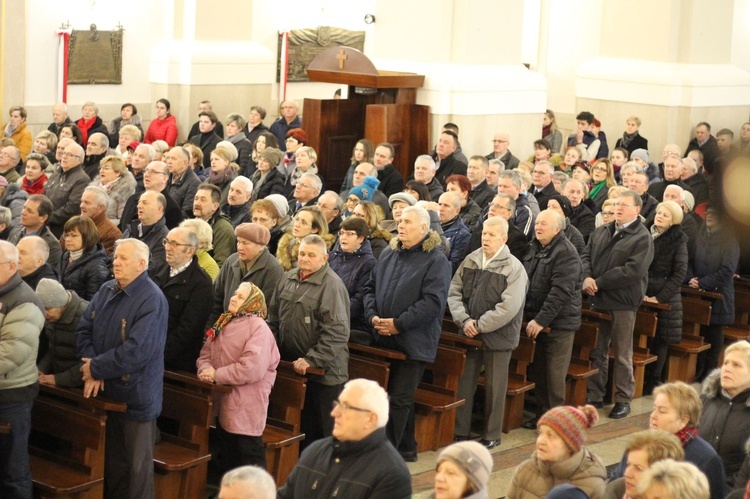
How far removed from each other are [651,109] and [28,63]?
839 cm

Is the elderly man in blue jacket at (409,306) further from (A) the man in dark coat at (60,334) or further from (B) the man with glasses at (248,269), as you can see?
(A) the man in dark coat at (60,334)

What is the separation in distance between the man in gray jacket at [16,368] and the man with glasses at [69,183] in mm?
3743

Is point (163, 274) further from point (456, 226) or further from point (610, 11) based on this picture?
point (610, 11)

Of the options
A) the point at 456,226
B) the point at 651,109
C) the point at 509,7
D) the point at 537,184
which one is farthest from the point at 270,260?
the point at 651,109

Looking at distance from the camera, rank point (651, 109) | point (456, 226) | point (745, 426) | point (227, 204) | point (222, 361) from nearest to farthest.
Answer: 1. point (745, 426)
2. point (222, 361)
3. point (456, 226)
4. point (227, 204)
5. point (651, 109)

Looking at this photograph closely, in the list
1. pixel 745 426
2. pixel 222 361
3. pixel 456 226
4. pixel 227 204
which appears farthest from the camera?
pixel 227 204

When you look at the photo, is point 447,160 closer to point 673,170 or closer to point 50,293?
point 673,170

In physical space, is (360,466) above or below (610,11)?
below

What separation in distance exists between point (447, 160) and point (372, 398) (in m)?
7.05

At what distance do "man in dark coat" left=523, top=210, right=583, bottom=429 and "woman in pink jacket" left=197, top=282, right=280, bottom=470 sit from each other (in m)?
2.42

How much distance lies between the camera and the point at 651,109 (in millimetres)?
15211

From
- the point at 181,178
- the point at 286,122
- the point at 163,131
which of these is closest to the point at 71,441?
the point at 181,178

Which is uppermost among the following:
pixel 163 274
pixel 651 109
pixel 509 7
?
pixel 509 7

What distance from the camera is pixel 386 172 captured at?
35.6 feet
